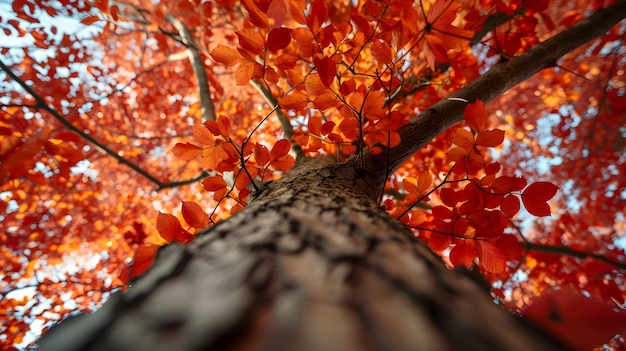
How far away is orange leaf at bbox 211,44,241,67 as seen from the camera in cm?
140

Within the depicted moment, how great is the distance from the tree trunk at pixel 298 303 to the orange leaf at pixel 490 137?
103cm

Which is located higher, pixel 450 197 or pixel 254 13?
pixel 254 13

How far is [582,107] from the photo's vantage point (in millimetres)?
7027

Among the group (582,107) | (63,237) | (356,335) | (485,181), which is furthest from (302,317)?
(582,107)

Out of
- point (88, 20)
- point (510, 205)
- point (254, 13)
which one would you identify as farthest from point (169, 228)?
point (88, 20)

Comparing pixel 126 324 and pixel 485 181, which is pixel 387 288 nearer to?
pixel 126 324

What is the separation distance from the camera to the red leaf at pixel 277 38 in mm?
1363

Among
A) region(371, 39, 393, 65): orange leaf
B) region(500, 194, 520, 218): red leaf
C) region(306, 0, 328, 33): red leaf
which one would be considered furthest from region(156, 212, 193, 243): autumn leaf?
region(500, 194, 520, 218): red leaf

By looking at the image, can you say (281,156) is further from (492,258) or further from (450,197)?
(492,258)

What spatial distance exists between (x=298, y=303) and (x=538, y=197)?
1462mm

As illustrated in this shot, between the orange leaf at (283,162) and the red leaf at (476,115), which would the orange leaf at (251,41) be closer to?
the orange leaf at (283,162)

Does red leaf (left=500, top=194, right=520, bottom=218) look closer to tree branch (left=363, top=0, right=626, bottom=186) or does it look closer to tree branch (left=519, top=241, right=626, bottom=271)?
tree branch (left=363, top=0, right=626, bottom=186)

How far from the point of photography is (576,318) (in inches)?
22.9

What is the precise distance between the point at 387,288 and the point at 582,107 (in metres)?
9.41
